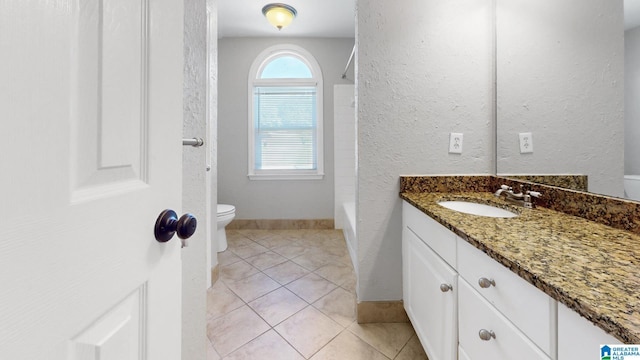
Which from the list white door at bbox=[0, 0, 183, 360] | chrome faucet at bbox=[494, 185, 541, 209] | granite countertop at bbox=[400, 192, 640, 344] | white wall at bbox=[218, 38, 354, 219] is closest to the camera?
white door at bbox=[0, 0, 183, 360]

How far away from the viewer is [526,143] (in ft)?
4.47

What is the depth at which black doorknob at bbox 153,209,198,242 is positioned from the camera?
519 mm

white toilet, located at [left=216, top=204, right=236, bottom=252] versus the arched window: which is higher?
the arched window

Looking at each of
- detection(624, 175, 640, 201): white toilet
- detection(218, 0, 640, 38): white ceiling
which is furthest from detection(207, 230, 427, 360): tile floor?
detection(218, 0, 640, 38): white ceiling

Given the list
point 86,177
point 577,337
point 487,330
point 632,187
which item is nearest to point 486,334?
point 487,330

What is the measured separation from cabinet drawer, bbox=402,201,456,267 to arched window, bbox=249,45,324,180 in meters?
2.14

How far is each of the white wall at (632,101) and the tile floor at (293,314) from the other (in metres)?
1.18

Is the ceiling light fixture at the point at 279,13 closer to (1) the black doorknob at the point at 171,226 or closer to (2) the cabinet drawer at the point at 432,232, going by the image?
(2) the cabinet drawer at the point at 432,232

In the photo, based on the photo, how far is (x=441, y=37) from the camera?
156cm

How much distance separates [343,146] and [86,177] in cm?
316

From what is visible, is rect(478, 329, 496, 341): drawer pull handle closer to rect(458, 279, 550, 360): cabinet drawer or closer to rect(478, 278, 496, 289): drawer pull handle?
rect(458, 279, 550, 360): cabinet drawer

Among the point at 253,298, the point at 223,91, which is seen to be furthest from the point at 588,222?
the point at 223,91

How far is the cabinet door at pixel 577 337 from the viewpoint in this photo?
455 millimetres

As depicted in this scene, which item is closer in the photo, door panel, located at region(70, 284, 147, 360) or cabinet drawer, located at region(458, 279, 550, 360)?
door panel, located at region(70, 284, 147, 360)
